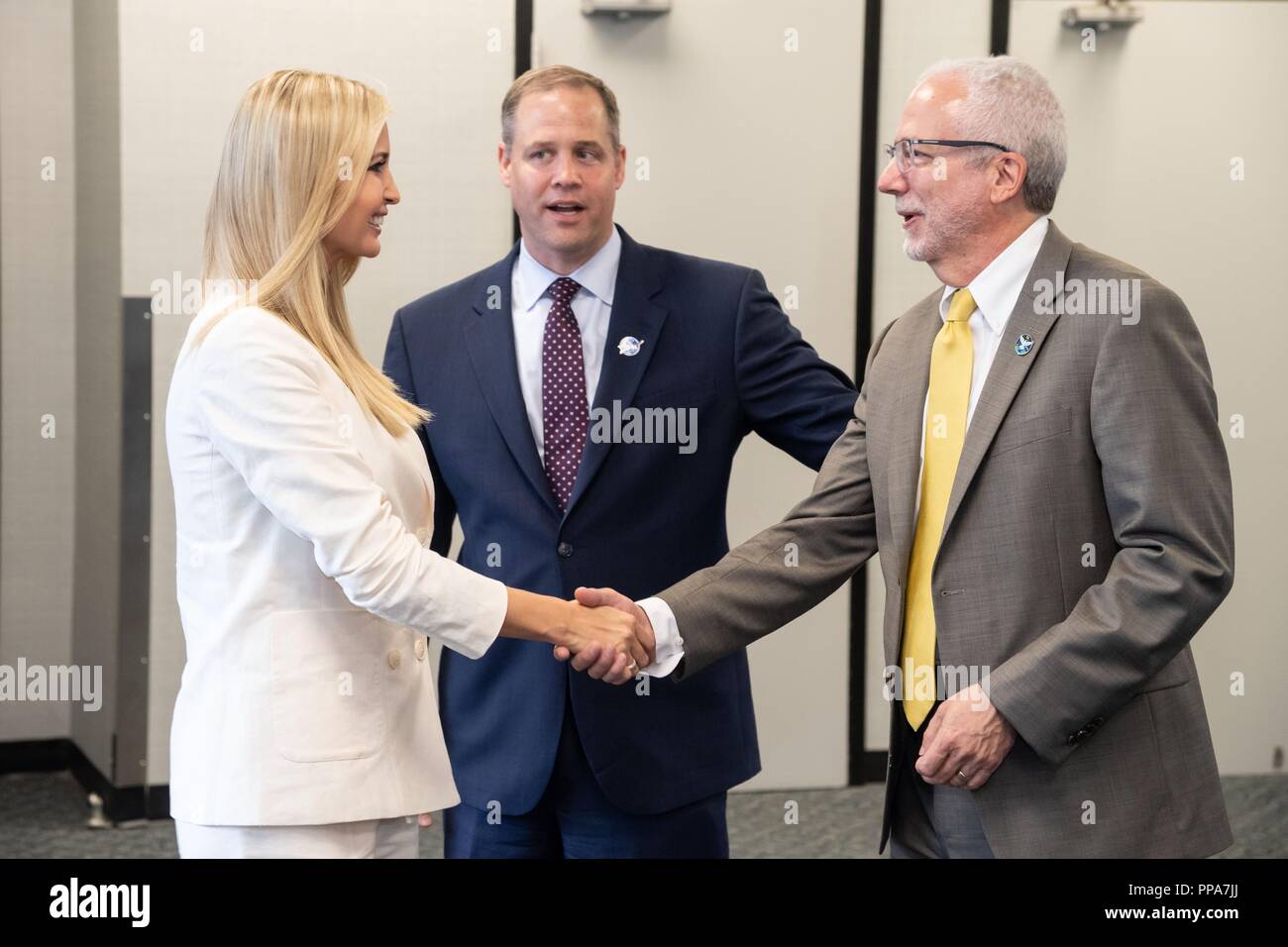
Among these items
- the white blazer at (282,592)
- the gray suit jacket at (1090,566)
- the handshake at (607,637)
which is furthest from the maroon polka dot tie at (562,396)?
the gray suit jacket at (1090,566)

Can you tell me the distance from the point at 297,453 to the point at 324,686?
29 cm

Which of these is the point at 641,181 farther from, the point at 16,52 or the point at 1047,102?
the point at 1047,102

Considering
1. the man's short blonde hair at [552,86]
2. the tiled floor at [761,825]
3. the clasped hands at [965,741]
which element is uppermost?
the man's short blonde hair at [552,86]

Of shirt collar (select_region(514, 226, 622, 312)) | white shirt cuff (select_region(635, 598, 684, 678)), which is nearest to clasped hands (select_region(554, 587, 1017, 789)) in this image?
white shirt cuff (select_region(635, 598, 684, 678))

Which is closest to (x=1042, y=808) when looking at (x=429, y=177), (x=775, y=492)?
(x=775, y=492)

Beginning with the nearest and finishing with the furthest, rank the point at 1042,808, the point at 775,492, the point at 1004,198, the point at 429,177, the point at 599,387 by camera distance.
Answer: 1. the point at 1042,808
2. the point at 1004,198
3. the point at 599,387
4. the point at 429,177
5. the point at 775,492

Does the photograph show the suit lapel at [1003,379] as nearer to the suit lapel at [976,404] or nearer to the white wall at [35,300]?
the suit lapel at [976,404]

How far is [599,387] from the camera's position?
7.28ft

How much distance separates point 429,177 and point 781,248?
1.07 metres

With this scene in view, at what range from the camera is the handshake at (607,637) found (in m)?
2.04

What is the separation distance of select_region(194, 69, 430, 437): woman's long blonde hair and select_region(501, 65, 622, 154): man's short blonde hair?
65cm

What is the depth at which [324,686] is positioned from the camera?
1.68 meters

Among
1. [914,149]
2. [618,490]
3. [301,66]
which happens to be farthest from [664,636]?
[301,66]
